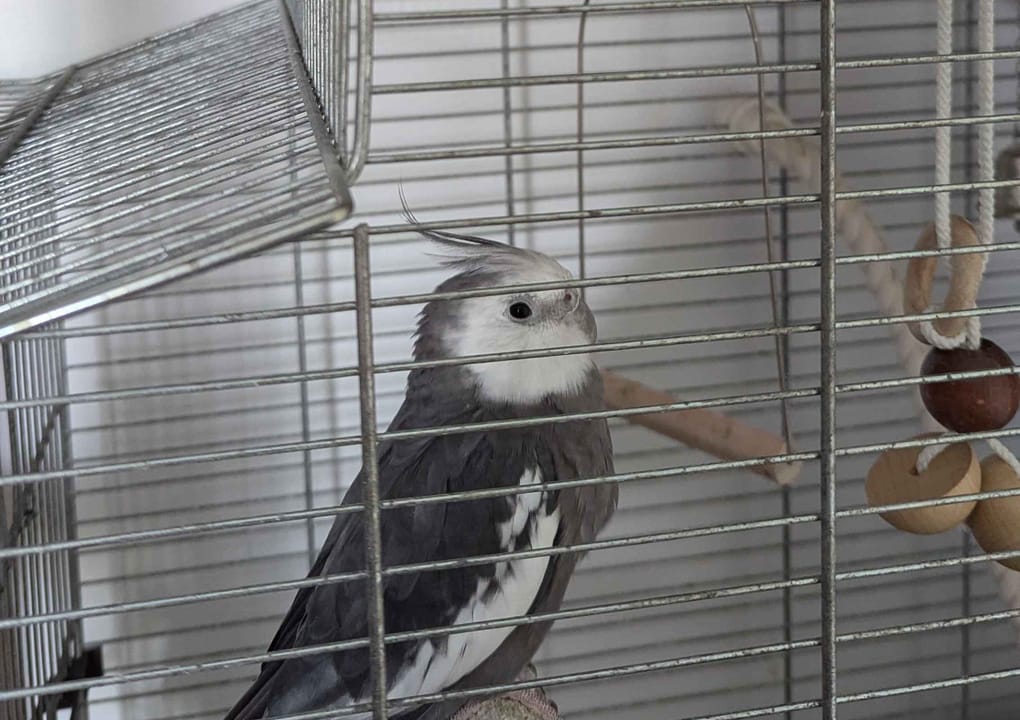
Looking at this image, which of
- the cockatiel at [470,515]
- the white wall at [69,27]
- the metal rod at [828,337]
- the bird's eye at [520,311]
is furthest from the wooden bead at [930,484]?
the white wall at [69,27]

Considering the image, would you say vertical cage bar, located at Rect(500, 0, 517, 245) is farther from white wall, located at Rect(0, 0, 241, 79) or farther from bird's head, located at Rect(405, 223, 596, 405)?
white wall, located at Rect(0, 0, 241, 79)

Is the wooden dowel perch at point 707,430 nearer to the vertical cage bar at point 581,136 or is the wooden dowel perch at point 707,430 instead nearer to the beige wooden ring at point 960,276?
the vertical cage bar at point 581,136

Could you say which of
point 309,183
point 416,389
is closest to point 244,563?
point 416,389

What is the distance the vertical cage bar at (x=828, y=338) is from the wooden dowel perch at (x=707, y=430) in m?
0.32

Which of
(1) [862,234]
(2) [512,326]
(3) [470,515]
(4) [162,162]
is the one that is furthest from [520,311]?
(4) [162,162]

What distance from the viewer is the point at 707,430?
3.44 ft

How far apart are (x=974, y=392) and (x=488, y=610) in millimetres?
415

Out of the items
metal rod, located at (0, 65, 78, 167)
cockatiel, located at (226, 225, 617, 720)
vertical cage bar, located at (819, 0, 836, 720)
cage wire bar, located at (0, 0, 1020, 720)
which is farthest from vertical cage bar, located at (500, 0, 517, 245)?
vertical cage bar, located at (819, 0, 836, 720)

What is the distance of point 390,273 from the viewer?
1.18 m

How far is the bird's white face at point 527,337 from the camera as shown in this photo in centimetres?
99

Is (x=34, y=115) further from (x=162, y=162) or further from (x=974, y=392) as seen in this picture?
(x=974, y=392)

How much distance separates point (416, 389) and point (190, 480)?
31 cm

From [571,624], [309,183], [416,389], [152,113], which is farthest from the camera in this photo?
[571,624]

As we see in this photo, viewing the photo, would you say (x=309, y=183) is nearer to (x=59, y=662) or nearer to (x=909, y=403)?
(x=59, y=662)
